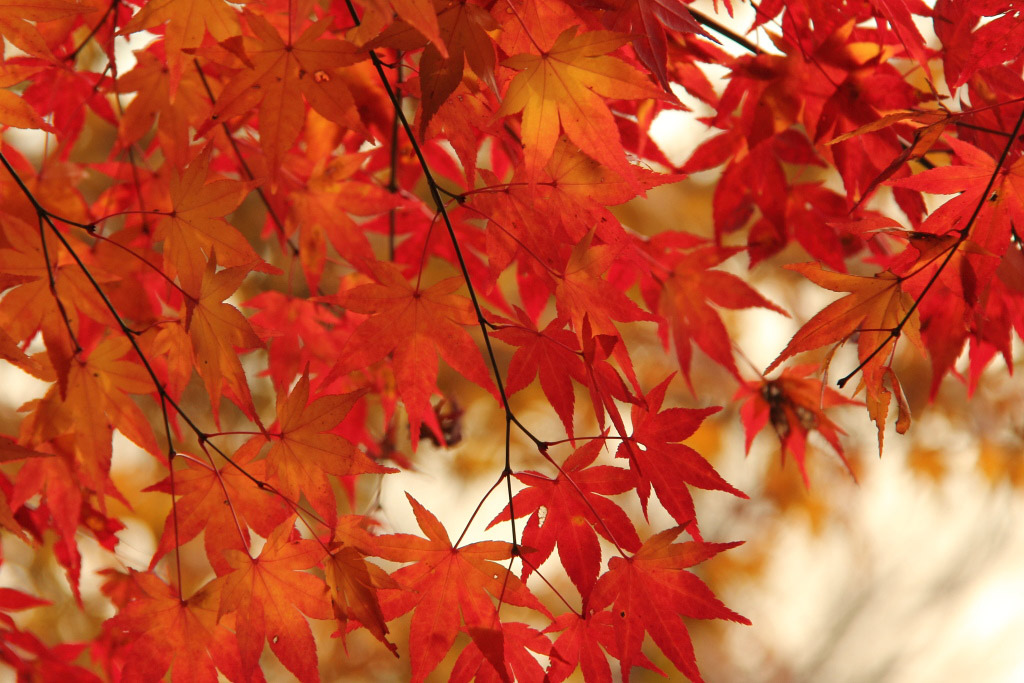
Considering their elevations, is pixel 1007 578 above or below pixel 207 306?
below

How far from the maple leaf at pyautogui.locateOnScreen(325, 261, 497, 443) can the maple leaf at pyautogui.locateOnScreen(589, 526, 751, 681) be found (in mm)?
193

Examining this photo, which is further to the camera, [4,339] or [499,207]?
[499,207]

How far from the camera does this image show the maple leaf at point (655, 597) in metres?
0.63

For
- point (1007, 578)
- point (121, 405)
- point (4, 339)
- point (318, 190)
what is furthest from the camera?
point (1007, 578)

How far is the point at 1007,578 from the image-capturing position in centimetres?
302

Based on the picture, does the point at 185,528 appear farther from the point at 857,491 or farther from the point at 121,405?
the point at 857,491

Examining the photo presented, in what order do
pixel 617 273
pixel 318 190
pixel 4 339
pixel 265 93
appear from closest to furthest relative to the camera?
pixel 4 339 < pixel 265 93 < pixel 318 190 < pixel 617 273

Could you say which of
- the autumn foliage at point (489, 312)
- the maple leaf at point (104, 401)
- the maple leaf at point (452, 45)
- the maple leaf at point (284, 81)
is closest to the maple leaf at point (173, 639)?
the autumn foliage at point (489, 312)

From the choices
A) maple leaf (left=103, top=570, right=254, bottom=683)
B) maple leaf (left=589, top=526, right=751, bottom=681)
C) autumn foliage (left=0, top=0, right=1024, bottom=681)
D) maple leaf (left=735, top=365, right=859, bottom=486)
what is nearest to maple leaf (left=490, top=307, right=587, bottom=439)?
autumn foliage (left=0, top=0, right=1024, bottom=681)

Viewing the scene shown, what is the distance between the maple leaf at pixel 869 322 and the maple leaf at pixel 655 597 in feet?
0.61

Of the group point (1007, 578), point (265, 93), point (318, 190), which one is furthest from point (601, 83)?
point (1007, 578)

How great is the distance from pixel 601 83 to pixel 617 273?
59cm

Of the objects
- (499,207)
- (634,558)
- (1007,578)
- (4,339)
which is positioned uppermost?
(499,207)

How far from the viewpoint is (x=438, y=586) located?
25.8 inches
